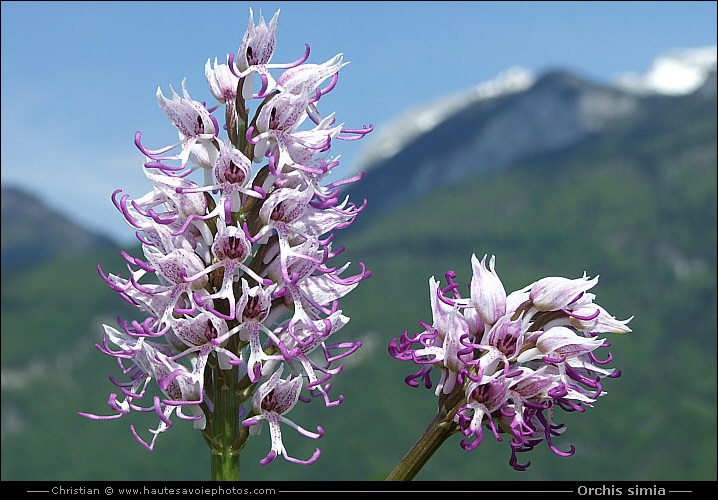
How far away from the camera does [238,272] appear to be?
4074 mm

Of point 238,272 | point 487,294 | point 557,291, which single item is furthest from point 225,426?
point 557,291

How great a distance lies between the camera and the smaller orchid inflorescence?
393cm

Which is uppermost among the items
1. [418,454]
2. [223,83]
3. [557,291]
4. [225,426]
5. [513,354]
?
[223,83]

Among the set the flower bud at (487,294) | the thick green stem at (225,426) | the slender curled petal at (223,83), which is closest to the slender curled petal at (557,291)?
the flower bud at (487,294)

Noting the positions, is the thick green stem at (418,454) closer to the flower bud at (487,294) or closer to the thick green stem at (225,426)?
the flower bud at (487,294)

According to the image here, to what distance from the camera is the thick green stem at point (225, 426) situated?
4.11 metres

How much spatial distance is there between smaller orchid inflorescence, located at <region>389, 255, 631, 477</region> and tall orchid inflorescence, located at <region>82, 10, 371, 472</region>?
1.43 feet

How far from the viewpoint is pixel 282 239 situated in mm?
4086

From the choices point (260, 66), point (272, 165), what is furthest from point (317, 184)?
point (260, 66)

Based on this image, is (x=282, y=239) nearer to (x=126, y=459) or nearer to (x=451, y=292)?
(x=451, y=292)

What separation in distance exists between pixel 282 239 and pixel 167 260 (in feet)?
1.72

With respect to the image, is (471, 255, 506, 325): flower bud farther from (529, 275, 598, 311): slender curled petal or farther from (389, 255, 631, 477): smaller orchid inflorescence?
(529, 275, 598, 311): slender curled petal

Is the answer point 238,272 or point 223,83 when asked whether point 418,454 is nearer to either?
point 238,272

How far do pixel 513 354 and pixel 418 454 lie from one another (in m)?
0.60
